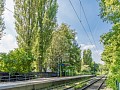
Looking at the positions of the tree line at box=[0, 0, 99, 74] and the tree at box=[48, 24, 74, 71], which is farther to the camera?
the tree at box=[48, 24, 74, 71]

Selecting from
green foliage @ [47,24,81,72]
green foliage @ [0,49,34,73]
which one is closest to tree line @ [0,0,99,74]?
green foliage @ [0,49,34,73]

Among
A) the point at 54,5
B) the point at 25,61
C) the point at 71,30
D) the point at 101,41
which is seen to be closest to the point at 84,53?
the point at 71,30

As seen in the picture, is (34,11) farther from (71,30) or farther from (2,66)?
(71,30)

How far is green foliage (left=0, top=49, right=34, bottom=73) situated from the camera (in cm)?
3222

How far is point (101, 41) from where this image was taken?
2130cm

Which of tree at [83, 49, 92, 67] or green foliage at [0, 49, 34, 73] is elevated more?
tree at [83, 49, 92, 67]

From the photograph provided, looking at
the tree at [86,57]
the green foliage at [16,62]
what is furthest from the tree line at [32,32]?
the tree at [86,57]

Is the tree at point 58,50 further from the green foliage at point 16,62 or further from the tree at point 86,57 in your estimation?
the tree at point 86,57

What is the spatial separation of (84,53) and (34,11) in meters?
91.9

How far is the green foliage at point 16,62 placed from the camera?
32219mm

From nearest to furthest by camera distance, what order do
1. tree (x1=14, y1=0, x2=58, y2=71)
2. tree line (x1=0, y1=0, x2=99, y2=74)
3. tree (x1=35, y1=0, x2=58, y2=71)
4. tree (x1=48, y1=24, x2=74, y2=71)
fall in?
tree line (x1=0, y1=0, x2=99, y2=74)
tree (x1=14, y1=0, x2=58, y2=71)
tree (x1=35, y1=0, x2=58, y2=71)
tree (x1=48, y1=24, x2=74, y2=71)

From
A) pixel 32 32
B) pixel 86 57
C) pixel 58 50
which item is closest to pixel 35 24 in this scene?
pixel 32 32

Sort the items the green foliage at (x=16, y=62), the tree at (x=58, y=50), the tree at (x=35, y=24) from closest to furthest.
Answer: the green foliage at (x=16, y=62) < the tree at (x=35, y=24) < the tree at (x=58, y=50)

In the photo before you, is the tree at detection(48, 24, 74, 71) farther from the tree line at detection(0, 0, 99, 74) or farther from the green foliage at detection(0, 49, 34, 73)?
the green foliage at detection(0, 49, 34, 73)
